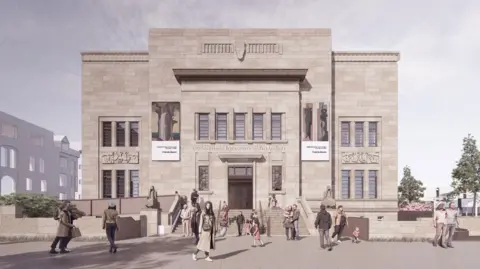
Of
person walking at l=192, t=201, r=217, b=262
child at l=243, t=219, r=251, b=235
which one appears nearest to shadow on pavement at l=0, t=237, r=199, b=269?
person walking at l=192, t=201, r=217, b=262

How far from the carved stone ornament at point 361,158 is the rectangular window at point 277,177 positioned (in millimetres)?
5953

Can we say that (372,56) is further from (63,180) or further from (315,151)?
(63,180)

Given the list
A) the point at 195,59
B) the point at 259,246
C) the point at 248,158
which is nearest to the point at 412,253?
the point at 259,246

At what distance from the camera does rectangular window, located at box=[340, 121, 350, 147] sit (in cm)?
3934

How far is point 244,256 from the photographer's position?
16.7m

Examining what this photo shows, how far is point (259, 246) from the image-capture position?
2016cm

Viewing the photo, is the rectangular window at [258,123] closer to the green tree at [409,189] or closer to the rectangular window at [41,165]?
the green tree at [409,189]

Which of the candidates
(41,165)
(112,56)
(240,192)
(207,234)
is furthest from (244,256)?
(41,165)

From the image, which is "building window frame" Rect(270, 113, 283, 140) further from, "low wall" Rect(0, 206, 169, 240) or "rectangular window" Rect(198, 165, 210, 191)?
"low wall" Rect(0, 206, 169, 240)

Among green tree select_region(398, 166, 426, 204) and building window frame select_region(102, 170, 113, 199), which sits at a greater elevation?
building window frame select_region(102, 170, 113, 199)

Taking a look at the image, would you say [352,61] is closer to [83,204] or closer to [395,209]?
[395,209]

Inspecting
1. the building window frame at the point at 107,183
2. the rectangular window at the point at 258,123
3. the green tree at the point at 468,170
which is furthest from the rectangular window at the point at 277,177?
the green tree at the point at 468,170

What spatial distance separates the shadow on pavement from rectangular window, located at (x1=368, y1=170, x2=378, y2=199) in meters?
21.8

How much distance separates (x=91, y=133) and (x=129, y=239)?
1761cm
